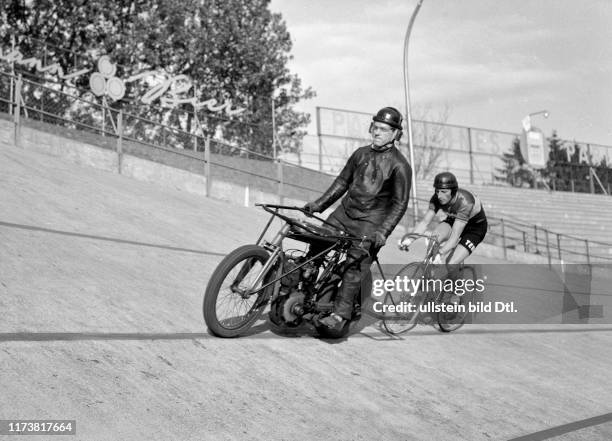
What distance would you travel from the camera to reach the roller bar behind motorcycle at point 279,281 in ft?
16.7

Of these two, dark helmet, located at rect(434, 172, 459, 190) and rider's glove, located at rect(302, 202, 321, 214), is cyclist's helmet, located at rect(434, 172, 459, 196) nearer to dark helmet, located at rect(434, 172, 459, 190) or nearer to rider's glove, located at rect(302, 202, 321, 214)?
dark helmet, located at rect(434, 172, 459, 190)

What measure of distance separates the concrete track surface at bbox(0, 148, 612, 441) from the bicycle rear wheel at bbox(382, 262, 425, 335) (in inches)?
6.7

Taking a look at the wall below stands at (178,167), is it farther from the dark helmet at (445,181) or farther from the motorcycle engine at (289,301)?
the motorcycle engine at (289,301)

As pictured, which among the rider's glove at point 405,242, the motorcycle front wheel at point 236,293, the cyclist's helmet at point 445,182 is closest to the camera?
the motorcycle front wheel at point 236,293

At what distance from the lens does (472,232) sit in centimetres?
820

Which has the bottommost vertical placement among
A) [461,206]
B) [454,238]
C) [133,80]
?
[454,238]

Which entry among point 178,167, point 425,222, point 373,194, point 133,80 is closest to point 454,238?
point 425,222

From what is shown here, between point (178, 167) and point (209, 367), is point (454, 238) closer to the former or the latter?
point (209, 367)

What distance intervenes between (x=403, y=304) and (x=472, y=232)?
1.55m

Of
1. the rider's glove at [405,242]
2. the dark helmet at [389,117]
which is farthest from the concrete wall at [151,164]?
the dark helmet at [389,117]

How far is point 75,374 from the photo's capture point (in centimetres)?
391

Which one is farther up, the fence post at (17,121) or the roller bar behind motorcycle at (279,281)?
the fence post at (17,121)

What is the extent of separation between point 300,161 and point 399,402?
3201 centimetres

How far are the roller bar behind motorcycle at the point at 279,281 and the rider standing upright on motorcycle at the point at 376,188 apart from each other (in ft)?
0.84
